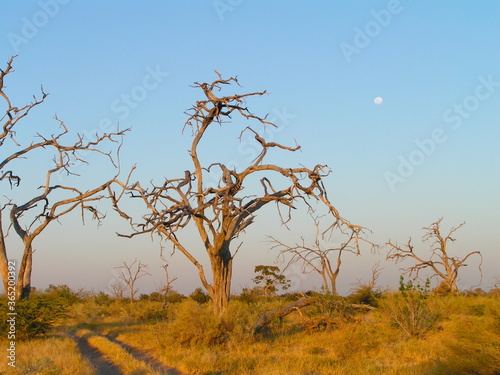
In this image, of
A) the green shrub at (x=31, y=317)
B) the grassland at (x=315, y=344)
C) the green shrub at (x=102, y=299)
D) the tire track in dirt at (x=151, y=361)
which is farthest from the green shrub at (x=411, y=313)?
the green shrub at (x=102, y=299)

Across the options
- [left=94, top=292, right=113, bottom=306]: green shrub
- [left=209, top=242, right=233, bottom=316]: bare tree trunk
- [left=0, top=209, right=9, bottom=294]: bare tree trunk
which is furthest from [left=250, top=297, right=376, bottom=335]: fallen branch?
[left=94, top=292, right=113, bottom=306]: green shrub

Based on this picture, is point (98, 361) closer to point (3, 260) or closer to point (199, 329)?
point (199, 329)

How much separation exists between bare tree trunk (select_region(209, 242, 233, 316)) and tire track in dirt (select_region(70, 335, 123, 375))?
3294mm

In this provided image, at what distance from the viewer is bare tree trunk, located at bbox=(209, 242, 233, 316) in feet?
46.5

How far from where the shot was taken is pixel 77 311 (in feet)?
93.1

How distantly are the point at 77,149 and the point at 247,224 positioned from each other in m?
8.70

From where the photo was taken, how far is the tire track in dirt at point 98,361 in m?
11.4

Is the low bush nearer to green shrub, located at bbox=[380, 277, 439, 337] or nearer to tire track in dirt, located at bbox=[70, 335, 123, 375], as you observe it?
tire track in dirt, located at bbox=[70, 335, 123, 375]

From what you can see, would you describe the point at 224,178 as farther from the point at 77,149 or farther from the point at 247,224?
the point at 77,149

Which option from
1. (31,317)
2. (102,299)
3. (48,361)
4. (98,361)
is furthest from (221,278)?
(102,299)

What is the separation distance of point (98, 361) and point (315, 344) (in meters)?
5.72

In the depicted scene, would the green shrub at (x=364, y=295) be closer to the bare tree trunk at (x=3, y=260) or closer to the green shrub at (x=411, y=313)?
the green shrub at (x=411, y=313)

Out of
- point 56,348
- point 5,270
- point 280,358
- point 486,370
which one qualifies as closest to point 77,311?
point 5,270

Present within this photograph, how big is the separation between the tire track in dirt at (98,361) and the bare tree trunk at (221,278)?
329 cm
